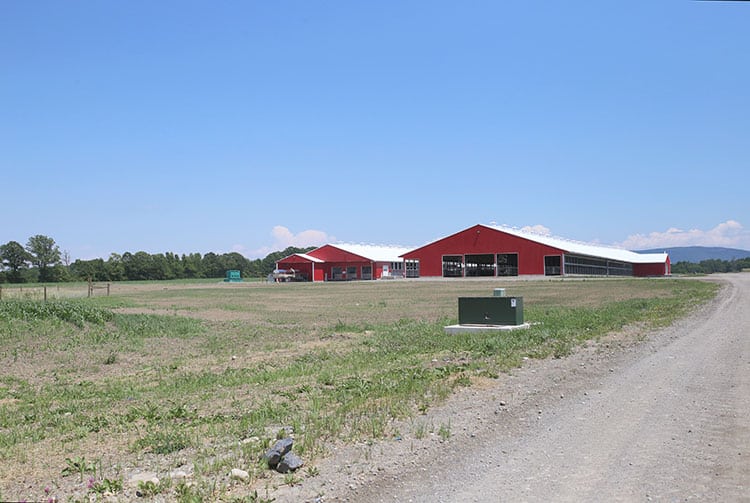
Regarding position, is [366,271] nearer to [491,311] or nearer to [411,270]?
[411,270]

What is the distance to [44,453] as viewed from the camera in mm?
6945

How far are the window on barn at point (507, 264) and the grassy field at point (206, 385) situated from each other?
52762 mm

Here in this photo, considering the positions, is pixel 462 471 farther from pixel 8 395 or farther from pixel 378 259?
pixel 378 259

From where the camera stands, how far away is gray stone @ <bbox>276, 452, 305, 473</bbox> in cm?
593

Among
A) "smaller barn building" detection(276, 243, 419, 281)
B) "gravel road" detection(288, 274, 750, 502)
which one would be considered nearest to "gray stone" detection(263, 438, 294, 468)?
"gravel road" detection(288, 274, 750, 502)

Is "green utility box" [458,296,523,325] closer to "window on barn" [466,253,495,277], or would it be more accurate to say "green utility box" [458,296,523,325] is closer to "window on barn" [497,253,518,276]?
"window on barn" [497,253,518,276]

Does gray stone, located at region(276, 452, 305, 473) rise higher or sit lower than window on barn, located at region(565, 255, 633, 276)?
lower

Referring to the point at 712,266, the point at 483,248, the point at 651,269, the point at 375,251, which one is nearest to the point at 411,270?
the point at 375,251

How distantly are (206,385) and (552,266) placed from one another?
66.2 m

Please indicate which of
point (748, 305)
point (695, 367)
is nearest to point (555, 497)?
point (695, 367)

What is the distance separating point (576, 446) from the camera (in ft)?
21.4

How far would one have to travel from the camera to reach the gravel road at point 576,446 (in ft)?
17.6

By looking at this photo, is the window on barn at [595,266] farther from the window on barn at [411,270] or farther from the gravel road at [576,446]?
the gravel road at [576,446]

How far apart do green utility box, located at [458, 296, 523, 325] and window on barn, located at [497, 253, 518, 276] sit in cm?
5730
